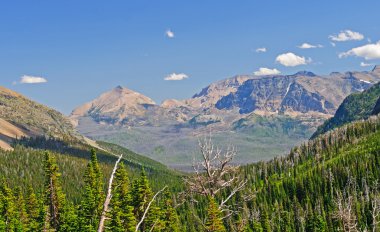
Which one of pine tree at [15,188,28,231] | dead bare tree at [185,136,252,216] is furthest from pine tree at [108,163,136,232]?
pine tree at [15,188,28,231]

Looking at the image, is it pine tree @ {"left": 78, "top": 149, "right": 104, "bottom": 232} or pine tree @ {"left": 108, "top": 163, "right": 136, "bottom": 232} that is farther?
pine tree @ {"left": 78, "top": 149, "right": 104, "bottom": 232}

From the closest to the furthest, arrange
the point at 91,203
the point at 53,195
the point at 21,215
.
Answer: the point at 91,203
the point at 53,195
the point at 21,215

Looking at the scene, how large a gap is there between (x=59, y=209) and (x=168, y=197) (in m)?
24.0

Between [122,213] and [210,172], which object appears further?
[122,213]

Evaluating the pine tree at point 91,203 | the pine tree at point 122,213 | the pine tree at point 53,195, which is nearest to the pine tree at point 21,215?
the pine tree at point 53,195

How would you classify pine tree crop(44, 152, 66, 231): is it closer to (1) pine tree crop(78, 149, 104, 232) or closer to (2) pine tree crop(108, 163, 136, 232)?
(1) pine tree crop(78, 149, 104, 232)

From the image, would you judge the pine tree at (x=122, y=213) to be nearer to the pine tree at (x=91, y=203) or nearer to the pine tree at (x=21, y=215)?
the pine tree at (x=91, y=203)

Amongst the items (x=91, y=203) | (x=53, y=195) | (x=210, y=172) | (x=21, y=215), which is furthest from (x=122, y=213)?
(x=21, y=215)

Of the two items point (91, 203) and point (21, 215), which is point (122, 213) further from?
point (21, 215)

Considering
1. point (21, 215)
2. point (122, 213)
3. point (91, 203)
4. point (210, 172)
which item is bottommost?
point (21, 215)

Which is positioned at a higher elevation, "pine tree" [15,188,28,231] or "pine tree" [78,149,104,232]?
"pine tree" [78,149,104,232]

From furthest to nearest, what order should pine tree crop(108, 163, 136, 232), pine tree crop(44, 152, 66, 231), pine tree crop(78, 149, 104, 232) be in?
pine tree crop(44, 152, 66, 231)
pine tree crop(78, 149, 104, 232)
pine tree crop(108, 163, 136, 232)

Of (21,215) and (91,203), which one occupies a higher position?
(91,203)

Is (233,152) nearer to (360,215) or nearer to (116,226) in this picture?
(116,226)
